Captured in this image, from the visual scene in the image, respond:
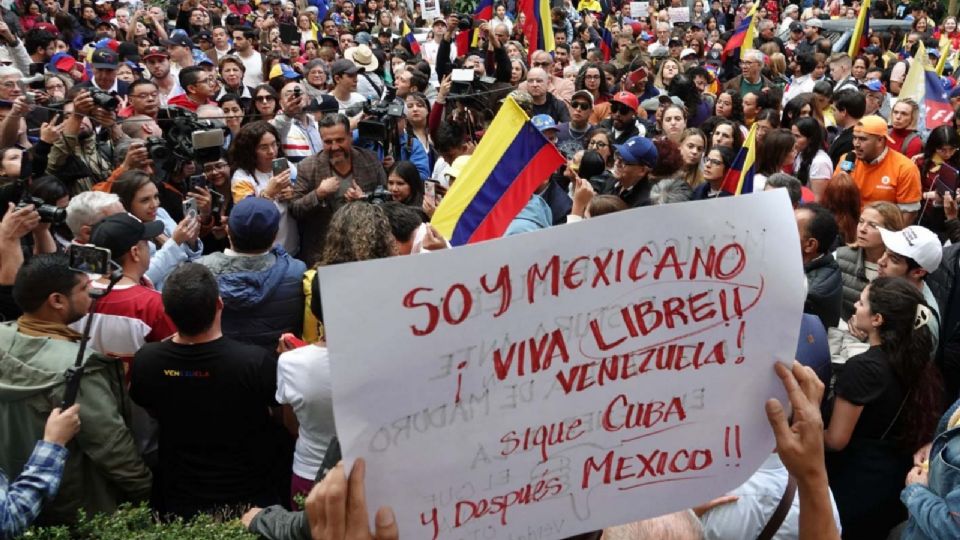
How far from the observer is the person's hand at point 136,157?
600 centimetres

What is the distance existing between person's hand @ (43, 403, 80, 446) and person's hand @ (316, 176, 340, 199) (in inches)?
121

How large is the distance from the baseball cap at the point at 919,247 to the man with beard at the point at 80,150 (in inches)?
199

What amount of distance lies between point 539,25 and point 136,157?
23.6 feet

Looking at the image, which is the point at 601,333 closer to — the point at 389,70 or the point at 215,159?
the point at 215,159

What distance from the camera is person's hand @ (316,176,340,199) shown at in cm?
616

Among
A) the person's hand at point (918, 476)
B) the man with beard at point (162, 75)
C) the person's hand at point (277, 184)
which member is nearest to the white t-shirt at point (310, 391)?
the person's hand at point (918, 476)

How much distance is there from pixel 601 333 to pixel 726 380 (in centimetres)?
34

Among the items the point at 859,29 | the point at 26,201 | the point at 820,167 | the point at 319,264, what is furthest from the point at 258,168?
the point at 859,29

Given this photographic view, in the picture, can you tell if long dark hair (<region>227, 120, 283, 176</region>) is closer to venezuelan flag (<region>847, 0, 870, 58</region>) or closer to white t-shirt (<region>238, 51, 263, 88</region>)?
white t-shirt (<region>238, 51, 263, 88</region>)

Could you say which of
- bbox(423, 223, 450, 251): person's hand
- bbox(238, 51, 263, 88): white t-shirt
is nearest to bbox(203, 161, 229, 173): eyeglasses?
bbox(423, 223, 450, 251): person's hand

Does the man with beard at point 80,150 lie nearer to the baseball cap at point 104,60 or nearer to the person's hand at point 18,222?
the person's hand at point 18,222

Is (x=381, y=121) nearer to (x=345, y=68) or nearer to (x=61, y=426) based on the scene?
(x=345, y=68)

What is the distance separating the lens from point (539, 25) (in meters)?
12.1

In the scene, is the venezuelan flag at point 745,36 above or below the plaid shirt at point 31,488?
below
